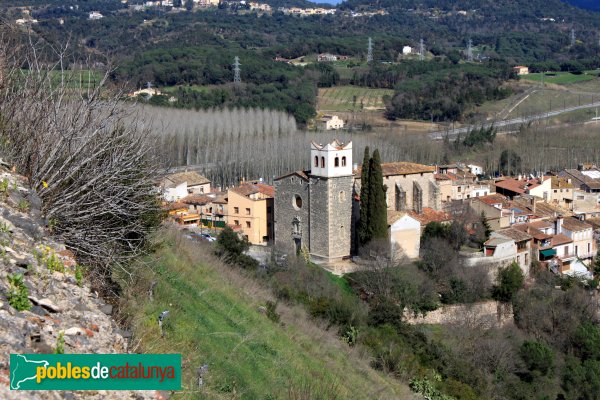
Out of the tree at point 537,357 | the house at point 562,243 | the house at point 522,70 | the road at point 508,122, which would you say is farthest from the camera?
the house at point 522,70

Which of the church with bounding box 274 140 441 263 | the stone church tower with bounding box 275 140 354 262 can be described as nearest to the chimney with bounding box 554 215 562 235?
the church with bounding box 274 140 441 263

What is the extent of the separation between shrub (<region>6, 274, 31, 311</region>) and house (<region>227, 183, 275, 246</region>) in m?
21.9

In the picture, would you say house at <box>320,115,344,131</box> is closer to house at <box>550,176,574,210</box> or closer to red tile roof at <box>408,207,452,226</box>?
house at <box>550,176,574,210</box>

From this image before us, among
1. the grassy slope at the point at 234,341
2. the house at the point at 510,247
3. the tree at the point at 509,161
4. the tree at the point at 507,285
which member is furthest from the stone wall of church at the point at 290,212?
the tree at the point at 509,161

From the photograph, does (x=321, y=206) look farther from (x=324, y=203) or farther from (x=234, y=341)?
(x=234, y=341)

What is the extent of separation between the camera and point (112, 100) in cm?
898

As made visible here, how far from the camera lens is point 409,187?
27.9 m

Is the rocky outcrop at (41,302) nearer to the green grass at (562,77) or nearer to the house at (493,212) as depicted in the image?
the house at (493,212)

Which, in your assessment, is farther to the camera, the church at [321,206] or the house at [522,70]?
the house at [522,70]

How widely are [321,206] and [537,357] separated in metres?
7.95

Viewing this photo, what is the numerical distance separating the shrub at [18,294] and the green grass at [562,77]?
7920 centimetres

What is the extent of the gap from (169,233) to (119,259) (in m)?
4.21

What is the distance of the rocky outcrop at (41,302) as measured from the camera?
4551mm

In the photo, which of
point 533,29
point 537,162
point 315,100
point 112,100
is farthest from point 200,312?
point 533,29
